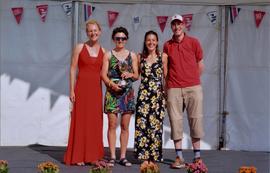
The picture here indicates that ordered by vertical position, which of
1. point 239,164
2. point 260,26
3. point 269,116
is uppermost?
point 260,26

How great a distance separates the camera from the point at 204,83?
722cm

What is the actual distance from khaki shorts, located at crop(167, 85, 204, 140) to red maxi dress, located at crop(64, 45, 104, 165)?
0.79m

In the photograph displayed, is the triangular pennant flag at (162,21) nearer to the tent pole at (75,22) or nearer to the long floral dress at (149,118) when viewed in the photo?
the tent pole at (75,22)

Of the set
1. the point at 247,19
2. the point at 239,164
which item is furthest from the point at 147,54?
the point at 247,19

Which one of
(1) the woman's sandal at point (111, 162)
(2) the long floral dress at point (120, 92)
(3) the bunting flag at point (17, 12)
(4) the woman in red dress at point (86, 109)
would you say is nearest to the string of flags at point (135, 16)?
(3) the bunting flag at point (17, 12)

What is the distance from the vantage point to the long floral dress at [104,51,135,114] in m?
5.63

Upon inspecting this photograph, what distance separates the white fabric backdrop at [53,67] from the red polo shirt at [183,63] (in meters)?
1.59

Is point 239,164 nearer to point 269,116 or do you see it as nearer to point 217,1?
point 269,116

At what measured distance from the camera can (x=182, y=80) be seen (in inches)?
219

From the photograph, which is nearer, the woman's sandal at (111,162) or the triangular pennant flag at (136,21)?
the woman's sandal at (111,162)

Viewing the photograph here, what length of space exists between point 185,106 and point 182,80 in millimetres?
298

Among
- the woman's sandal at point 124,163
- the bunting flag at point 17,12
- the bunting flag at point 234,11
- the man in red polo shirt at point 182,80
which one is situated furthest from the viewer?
the bunting flag at point 234,11

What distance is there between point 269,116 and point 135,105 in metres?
2.29

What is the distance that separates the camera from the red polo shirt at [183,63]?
5547 mm
